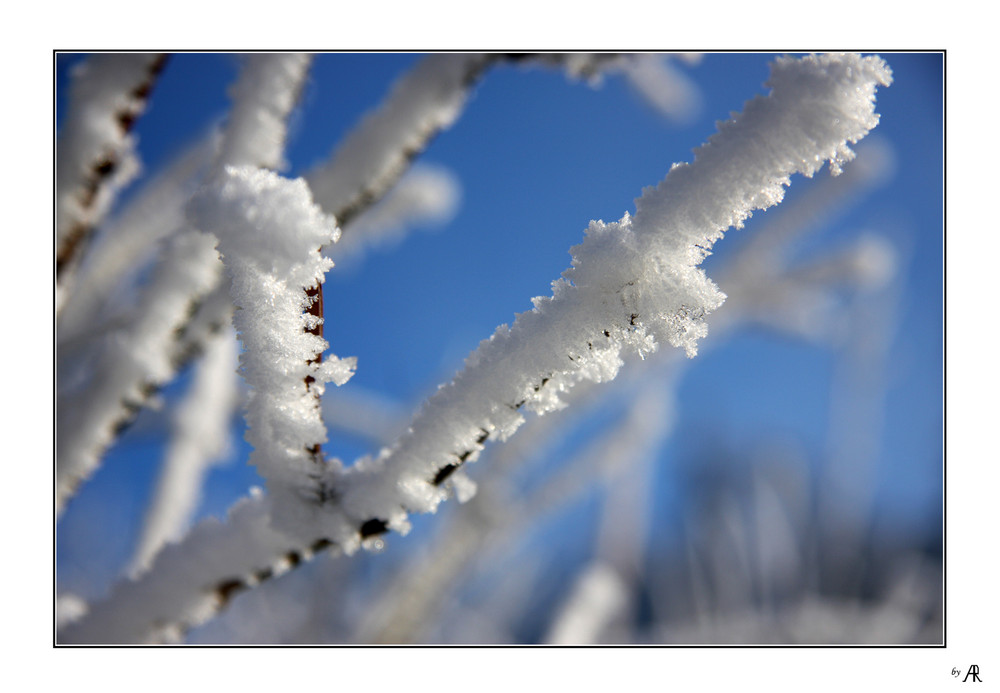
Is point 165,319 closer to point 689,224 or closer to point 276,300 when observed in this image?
point 276,300

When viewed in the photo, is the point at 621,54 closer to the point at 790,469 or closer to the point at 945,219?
the point at 945,219

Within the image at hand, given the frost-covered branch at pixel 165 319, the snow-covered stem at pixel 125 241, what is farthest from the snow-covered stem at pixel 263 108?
the snow-covered stem at pixel 125 241

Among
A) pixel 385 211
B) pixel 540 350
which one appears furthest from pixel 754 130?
pixel 385 211

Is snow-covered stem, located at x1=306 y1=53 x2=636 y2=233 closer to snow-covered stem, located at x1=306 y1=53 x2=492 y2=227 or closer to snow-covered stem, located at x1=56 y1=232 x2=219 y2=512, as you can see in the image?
snow-covered stem, located at x1=306 y1=53 x2=492 y2=227

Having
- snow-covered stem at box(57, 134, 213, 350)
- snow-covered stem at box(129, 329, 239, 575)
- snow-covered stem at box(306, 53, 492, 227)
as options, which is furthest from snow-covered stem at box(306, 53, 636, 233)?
snow-covered stem at box(129, 329, 239, 575)

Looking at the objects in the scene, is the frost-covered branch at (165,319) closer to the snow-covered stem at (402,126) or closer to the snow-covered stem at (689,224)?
the snow-covered stem at (402,126)
